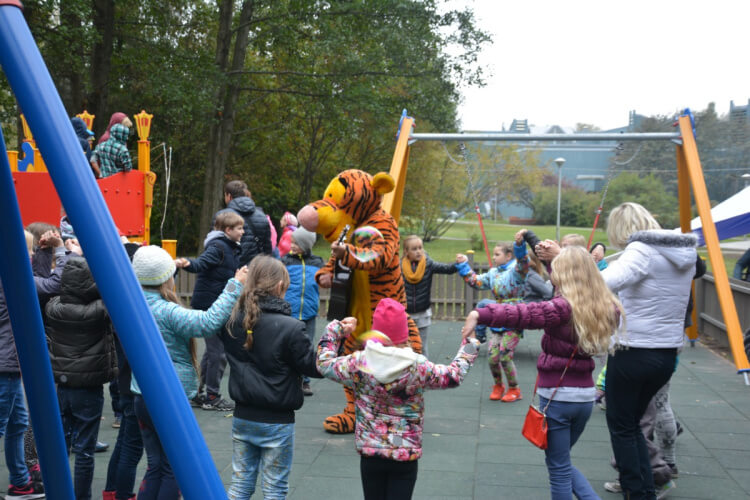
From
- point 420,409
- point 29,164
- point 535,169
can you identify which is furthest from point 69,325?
point 535,169

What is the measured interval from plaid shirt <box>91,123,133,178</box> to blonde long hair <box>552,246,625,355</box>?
5079mm

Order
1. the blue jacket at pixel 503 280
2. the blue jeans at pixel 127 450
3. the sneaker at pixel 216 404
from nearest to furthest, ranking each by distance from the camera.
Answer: the blue jeans at pixel 127 450 < the sneaker at pixel 216 404 < the blue jacket at pixel 503 280

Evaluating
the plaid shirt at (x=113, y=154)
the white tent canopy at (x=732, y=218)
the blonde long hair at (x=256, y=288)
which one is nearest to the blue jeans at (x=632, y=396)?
the blonde long hair at (x=256, y=288)

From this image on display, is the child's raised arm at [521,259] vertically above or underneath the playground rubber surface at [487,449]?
above

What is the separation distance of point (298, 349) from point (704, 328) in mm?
9423

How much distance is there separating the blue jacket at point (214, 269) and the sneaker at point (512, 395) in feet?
9.54

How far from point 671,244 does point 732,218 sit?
7827 millimetres

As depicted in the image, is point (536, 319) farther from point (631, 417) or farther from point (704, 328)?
point (704, 328)

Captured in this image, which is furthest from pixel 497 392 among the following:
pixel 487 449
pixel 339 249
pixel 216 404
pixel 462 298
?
pixel 462 298

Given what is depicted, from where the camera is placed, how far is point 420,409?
3.22 m

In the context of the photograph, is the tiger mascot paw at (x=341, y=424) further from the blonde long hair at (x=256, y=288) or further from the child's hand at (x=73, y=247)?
the blonde long hair at (x=256, y=288)

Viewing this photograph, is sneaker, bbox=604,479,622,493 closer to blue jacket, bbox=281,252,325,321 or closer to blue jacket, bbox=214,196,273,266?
blue jacket, bbox=281,252,325,321

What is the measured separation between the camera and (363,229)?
16.6 feet

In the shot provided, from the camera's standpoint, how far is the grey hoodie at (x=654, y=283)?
385cm
